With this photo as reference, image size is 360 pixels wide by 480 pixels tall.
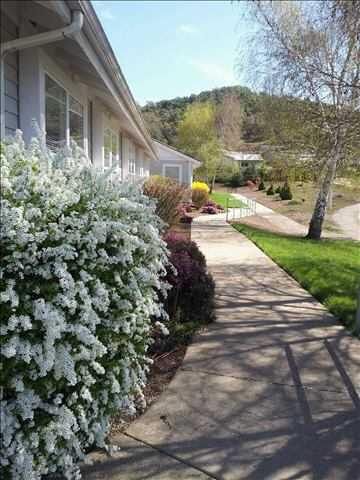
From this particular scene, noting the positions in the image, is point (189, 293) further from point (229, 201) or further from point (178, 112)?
point (178, 112)

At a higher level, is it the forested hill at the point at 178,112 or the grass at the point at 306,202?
the forested hill at the point at 178,112

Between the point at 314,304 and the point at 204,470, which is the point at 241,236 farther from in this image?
the point at 204,470

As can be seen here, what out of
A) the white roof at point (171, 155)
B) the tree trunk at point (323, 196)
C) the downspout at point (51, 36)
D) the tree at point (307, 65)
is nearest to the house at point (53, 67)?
the downspout at point (51, 36)

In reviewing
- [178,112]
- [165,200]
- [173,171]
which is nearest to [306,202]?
[173,171]

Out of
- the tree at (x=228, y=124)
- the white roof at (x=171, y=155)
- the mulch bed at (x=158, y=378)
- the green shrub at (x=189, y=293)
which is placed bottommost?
the mulch bed at (x=158, y=378)

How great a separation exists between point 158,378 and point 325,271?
611cm

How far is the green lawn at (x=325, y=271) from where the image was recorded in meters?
6.60

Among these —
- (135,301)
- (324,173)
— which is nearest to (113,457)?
(135,301)

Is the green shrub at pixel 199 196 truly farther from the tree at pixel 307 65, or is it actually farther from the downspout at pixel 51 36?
the downspout at pixel 51 36

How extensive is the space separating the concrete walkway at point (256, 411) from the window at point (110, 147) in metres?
5.41

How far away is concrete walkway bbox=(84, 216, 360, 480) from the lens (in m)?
2.80

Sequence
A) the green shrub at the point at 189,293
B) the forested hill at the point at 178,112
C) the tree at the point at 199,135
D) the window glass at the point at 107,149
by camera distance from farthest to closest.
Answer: the forested hill at the point at 178,112 → the tree at the point at 199,135 → the window glass at the point at 107,149 → the green shrub at the point at 189,293

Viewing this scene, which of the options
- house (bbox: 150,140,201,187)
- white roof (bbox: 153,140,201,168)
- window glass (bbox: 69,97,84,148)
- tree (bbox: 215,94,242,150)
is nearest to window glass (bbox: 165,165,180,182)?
house (bbox: 150,140,201,187)

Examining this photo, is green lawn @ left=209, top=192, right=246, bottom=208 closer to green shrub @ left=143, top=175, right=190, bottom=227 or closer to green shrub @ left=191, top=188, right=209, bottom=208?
green shrub @ left=191, top=188, right=209, bottom=208
